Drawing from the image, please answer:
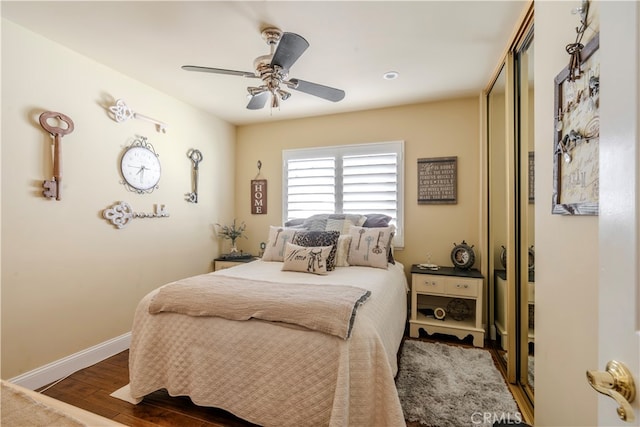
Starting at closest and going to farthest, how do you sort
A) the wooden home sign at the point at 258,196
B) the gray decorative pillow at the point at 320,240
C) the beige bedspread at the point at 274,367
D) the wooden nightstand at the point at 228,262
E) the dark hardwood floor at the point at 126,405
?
the beige bedspread at the point at 274,367 < the dark hardwood floor at the point at 126,405 < the gray decorative pillow at the point at 320,240 < the wooden nightstand at the point at 228,262 < the wooden home sign at the point at 258,196

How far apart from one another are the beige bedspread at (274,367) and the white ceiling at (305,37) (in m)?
1.84

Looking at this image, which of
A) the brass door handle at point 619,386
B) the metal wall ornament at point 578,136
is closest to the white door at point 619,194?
the brass door handle at point 619,386

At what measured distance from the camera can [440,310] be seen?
2.92 m

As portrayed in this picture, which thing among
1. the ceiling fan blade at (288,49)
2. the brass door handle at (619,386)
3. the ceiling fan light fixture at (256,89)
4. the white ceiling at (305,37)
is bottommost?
the brass door handle at (619,386)

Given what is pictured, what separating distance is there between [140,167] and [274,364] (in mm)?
2364

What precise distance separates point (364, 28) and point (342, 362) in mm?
2109

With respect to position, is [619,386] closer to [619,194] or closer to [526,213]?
[619,194]

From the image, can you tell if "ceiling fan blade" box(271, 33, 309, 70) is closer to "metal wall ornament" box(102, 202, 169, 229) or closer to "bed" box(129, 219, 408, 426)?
"bed" box(129, 219, 408, 426)

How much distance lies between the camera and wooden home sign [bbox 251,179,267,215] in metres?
4.02

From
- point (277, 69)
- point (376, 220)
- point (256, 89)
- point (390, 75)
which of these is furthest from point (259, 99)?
point (376, 220)

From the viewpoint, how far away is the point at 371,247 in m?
2.78

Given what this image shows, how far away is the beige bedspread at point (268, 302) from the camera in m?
1.49

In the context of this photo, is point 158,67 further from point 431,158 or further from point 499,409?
point 499,409

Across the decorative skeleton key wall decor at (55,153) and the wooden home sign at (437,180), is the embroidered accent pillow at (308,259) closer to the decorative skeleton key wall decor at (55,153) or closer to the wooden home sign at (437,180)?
the wooden home sign at (437,180)
